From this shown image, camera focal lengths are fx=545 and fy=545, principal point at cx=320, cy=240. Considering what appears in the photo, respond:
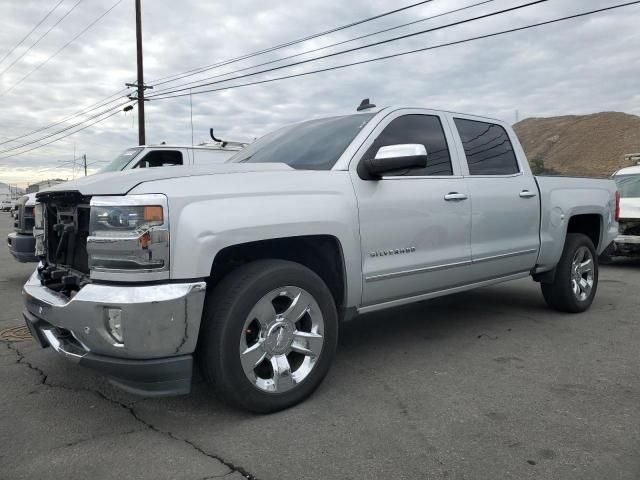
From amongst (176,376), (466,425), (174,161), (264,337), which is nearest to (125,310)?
(176,376)

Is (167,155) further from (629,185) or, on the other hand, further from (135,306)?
(629,185)

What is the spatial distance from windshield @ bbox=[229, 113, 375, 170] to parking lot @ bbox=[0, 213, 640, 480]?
1.55 meters

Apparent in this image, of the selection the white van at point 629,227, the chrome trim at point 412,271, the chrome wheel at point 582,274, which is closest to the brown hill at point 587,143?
the white van at point 629,227

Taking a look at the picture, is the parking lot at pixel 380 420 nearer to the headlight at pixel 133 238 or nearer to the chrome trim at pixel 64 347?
the chrome trim at pixel 64 347

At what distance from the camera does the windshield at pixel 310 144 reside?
3.85 m

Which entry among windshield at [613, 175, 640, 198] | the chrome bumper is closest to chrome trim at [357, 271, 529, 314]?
the chrome bumper

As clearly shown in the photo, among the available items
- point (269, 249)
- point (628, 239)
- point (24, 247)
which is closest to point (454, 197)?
point (269, 249)

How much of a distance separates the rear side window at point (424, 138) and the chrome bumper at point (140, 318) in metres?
1.87

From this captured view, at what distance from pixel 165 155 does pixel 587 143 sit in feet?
208

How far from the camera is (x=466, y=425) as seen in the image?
303 cm

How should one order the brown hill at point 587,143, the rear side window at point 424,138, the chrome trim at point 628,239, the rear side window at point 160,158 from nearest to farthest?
1. the rear side window at point 424,138
2. the chrome trim at point 628,239
3. the rear side window at point 160,158
4. the brown hill at point 587,143

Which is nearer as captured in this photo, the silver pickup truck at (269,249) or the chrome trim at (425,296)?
the silver pickup truck at (269,249)

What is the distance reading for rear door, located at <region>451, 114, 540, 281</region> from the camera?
451 cm

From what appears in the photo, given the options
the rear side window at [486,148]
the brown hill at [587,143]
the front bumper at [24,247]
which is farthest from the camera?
the brown hill at [587,143]
